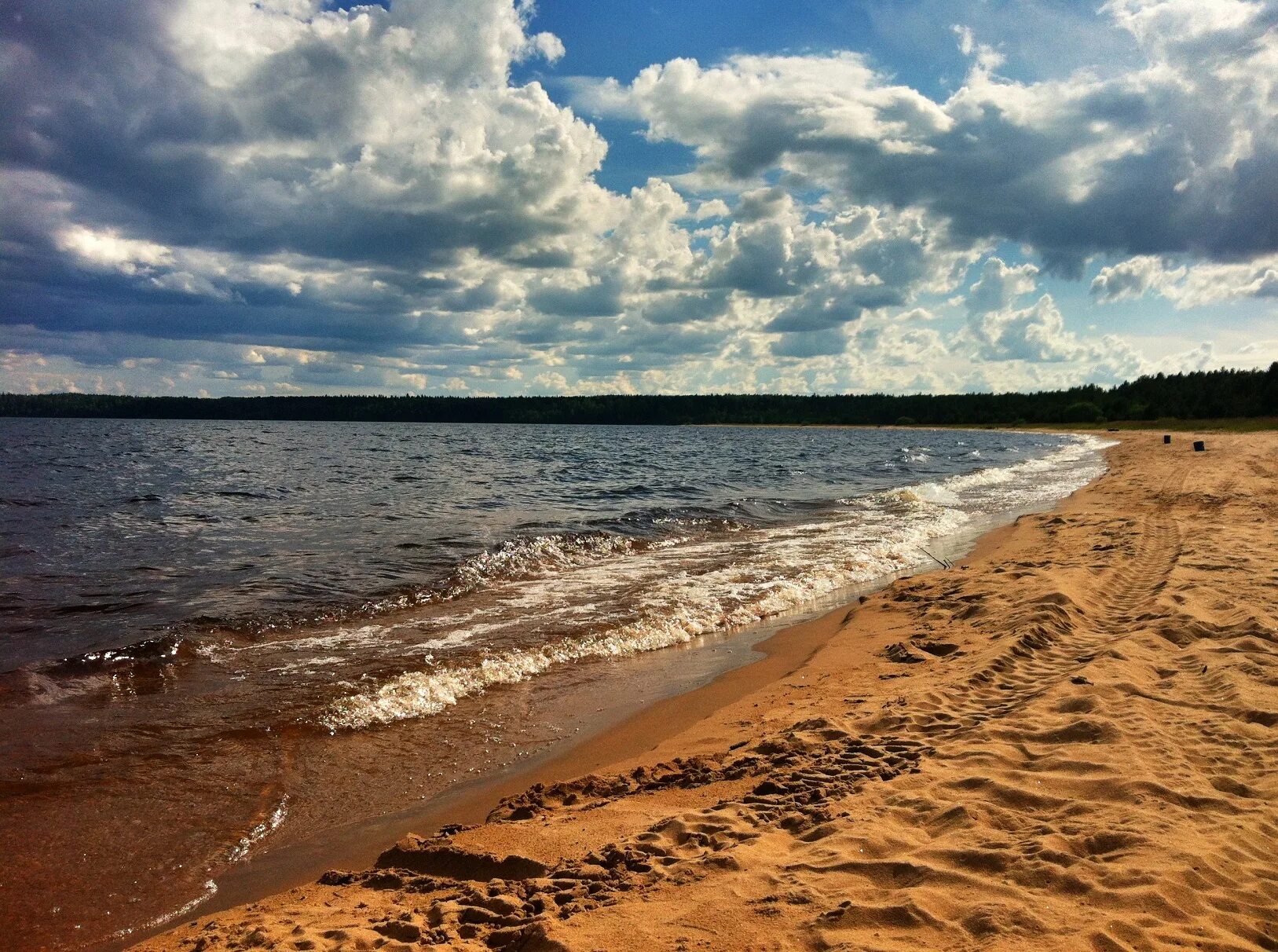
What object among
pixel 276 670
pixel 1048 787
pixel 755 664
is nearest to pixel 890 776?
pixel 1048 787

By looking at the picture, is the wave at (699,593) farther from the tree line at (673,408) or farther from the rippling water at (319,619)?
the tree line at (673,408)

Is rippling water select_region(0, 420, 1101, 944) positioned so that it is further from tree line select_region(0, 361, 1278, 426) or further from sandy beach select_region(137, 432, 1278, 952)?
tree line select_region(0, 361, 1278, 426)

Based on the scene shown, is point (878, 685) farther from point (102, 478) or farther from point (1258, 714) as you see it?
point (102, 478)

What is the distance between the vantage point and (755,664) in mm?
8195

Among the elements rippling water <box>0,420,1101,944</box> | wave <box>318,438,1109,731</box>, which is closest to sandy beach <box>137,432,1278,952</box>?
rippling water <box>0,420,1101,944</box>

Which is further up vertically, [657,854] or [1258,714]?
[1258,714]

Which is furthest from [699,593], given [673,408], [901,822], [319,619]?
[673,408]

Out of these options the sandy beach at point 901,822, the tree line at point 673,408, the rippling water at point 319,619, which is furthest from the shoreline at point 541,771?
the tree line at point 673,408

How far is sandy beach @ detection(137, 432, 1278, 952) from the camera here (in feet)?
10.3

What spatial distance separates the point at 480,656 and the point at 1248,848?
660 centimetres

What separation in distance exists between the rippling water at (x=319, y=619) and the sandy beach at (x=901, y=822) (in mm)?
1276

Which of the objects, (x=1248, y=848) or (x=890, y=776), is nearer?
(x=1248, y=848)

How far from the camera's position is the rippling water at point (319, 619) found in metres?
5.22

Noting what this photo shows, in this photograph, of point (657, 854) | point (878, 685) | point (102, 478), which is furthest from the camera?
point (102, 478)
